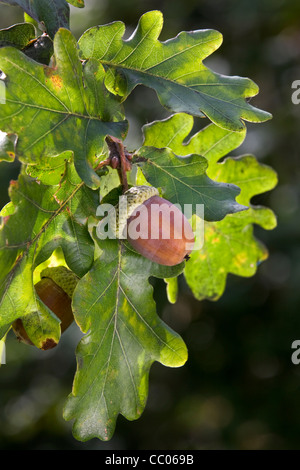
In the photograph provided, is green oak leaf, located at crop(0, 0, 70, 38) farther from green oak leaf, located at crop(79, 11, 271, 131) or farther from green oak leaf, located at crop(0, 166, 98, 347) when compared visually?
green oak leaf, located at crop(0, 166, 98, 347)

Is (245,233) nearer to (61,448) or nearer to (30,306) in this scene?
(30,306)

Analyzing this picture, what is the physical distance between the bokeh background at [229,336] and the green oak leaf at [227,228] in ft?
4.77

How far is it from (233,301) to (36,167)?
2.11 m

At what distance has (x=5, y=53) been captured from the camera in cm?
76

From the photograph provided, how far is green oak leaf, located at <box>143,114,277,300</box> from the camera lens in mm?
1196

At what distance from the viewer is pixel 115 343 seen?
94 cm

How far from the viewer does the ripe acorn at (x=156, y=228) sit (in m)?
0.87

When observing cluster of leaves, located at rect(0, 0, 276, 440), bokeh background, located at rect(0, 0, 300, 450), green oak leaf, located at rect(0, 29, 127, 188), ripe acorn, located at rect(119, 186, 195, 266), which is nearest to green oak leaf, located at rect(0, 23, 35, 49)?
cluster of leaves, located at rect(0, 0, 276, 440)

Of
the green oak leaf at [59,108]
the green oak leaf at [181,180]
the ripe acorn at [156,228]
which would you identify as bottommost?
the ripe acorn at [156,228]

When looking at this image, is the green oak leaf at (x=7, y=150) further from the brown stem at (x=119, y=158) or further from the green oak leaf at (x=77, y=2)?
the green oak leaf at (x=77, y=2)

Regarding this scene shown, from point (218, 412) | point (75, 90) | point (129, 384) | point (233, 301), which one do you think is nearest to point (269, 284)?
point (233, 301)

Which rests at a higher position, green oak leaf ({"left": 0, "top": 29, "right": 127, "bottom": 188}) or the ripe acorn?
green oak leaf ({"left": 0, "top": 29, "right": 127, "bottom": 188})

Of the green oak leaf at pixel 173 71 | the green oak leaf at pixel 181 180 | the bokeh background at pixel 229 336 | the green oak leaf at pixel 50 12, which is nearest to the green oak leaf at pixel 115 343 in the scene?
the green oak leaf at pixel 181 180

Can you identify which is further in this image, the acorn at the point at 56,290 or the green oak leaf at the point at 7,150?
the acorn at the point at 56,290
